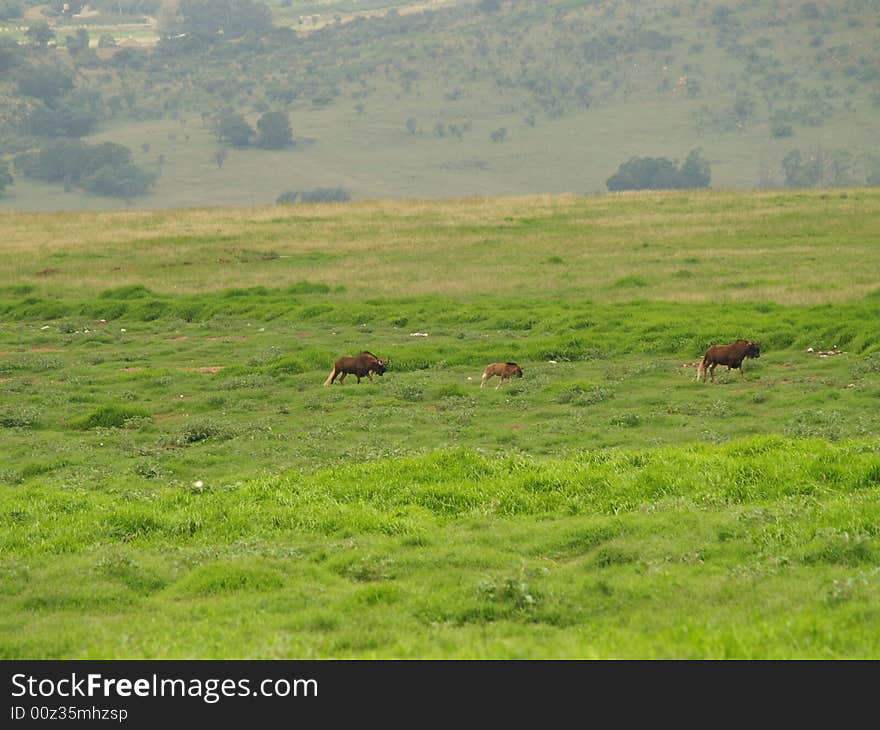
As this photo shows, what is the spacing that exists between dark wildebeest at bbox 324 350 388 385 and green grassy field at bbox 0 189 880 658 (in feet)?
0.97

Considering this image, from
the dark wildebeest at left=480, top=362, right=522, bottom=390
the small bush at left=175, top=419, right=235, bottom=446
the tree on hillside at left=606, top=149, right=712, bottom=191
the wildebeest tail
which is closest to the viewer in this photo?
the small bush at left=175, top=419, right=235, bottom=446

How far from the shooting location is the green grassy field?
9836 millimetres

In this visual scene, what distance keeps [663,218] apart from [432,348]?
115 ft

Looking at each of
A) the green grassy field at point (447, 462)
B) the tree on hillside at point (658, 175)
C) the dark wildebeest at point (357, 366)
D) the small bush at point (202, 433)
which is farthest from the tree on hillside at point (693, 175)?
the small bush at point (202, 433)

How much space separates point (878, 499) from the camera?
12.4 metres

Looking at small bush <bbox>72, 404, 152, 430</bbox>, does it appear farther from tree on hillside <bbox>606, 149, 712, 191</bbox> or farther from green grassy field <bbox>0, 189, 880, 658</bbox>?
tree on hillside <bbox>606, 149, 712, 191</bbox>

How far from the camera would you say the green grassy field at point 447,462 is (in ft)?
32.3

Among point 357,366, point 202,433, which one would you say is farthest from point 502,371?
point 202,433

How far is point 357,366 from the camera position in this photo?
26.1 metres

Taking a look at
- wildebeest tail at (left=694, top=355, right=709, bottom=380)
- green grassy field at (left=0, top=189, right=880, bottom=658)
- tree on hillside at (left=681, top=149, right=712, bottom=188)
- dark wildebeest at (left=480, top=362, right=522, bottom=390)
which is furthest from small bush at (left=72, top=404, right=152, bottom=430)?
tree on hillside at (left=681, top=149, right=712, bottom=188)

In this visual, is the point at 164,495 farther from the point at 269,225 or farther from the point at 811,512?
the point at 269,225

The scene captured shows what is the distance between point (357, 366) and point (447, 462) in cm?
1063
